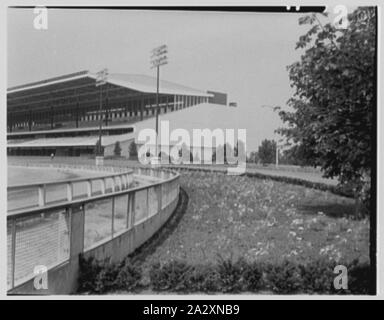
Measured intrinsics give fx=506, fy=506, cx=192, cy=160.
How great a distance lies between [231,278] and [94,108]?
5.80ft

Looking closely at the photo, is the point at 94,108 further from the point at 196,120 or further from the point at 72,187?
the point at 196,120

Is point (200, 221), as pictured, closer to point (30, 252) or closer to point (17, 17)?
point (30, 252)

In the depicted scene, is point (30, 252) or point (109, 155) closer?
point (30, 252)

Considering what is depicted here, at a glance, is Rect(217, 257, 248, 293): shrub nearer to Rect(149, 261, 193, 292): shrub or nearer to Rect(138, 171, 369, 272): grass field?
Rect(138, 171, 369, 272): grass field

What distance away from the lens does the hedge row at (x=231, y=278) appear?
3994mm

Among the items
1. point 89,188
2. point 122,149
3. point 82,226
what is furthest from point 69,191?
point 122,149

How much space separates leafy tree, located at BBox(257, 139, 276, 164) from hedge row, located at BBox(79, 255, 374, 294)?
0.83 metres

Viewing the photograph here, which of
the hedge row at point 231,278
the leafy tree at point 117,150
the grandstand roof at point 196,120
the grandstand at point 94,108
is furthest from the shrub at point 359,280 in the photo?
the leafy tree at point 117,150

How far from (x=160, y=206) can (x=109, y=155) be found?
62 cm

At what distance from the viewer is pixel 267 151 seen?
4.14 meters

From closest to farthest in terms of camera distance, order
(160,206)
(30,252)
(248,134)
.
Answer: (30,252), (248,134), (160,206)

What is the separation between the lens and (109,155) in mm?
4195

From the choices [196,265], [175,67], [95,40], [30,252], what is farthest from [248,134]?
[30,252]
